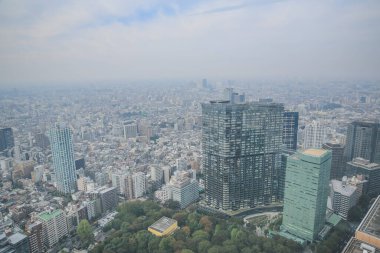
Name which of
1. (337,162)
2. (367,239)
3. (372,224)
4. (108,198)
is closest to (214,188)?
(108,198)

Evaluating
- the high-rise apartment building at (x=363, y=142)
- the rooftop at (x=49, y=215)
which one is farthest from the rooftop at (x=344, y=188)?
the rooftop at (x=49, y=215)

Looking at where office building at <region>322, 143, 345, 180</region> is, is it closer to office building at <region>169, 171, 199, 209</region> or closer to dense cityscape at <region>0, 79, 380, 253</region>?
dense cityscape at <region>0, 79, 380, 253</region>

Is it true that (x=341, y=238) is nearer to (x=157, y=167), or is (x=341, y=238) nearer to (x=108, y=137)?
(x=157, y=167)

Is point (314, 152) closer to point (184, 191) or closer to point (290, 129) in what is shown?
point (184, 191)

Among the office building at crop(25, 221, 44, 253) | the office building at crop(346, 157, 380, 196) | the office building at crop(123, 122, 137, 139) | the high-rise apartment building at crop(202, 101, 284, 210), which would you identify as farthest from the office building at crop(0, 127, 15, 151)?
the office building at crop(346, 157, 380, 196)

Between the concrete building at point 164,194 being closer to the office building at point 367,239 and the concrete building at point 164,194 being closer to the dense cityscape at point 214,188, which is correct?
the dense cityscape at point 214,188
